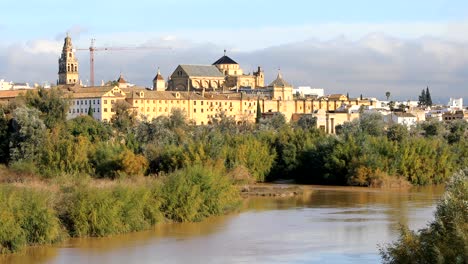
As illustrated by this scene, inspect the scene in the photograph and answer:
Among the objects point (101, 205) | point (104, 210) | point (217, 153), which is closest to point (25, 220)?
point (101, 205)

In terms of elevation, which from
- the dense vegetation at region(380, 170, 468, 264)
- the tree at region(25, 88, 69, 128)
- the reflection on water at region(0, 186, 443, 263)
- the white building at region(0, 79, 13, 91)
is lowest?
the reflection on water at region(0, 186, 443, 263)

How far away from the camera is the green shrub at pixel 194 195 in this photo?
24469mm

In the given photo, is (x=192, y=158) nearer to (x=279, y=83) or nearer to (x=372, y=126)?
A: (x=372, y=126)

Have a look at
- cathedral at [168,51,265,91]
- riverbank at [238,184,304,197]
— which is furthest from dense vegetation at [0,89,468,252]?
cathedral at [168,51,265,91]

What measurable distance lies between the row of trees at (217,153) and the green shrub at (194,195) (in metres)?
6.58

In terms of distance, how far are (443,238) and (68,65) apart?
82.0m

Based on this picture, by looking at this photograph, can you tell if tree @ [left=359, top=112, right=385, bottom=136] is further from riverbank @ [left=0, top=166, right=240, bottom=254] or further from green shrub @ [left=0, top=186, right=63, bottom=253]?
green shrub @ [left=0, top=186, right=63, bottom=253]

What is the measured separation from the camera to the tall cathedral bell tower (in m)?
94.4

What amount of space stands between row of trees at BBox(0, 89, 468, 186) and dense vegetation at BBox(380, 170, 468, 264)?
17749 millimetres

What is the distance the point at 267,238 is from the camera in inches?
881

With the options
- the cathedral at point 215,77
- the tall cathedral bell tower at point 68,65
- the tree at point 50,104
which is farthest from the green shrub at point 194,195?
the tall cathedral bell tower at point 68,65

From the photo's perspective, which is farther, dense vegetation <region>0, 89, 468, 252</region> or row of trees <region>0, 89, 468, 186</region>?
row of trees <region>0, 89, 468, 186</region>

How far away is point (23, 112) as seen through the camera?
38375 millimetres

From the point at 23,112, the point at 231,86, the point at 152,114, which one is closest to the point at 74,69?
the point at 231,86
